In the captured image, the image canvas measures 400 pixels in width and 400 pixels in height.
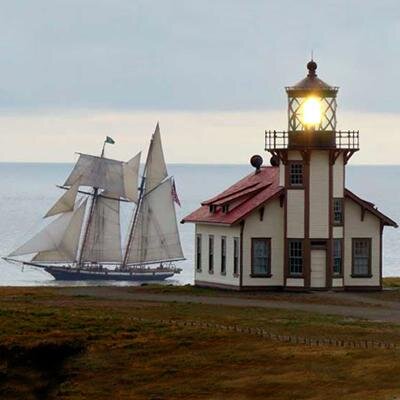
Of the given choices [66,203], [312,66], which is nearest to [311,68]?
[312,66]

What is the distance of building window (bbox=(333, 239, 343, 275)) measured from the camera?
77.5 meters

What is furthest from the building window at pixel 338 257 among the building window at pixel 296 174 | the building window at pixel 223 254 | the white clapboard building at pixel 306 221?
the building window at pixel 223 254

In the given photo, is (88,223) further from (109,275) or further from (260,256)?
(260,256)

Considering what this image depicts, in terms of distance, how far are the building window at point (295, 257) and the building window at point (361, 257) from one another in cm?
281

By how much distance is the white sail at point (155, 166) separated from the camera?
160 m

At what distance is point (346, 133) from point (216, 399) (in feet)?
96.5

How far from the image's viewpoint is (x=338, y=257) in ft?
255

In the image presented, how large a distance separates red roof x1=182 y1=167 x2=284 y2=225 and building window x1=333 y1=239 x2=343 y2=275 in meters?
3.55

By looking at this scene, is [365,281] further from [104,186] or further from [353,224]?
[104,186]

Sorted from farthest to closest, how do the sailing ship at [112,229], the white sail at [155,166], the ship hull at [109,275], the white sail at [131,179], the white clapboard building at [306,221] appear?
the white sail at [131,179]
the ship hull at [109,275]
the white sail at [155,166]
the sailing ship at [112,229]
the white clapboard building at [306,221]

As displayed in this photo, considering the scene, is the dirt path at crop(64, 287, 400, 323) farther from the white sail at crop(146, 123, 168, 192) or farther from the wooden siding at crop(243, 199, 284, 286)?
the white sail at crop(146, 123, 168, 192)

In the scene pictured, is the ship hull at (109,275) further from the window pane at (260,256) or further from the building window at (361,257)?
the window pane at (260,256)

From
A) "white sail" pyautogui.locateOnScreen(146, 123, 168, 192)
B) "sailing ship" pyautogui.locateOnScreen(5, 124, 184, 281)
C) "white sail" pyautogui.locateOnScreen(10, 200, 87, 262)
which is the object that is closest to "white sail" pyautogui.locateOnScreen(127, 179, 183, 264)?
"sailing ship" pyautogui.locateOnScreen(5, 124, 184, 281)

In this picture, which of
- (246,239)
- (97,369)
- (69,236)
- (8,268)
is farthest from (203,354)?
(8,268)
